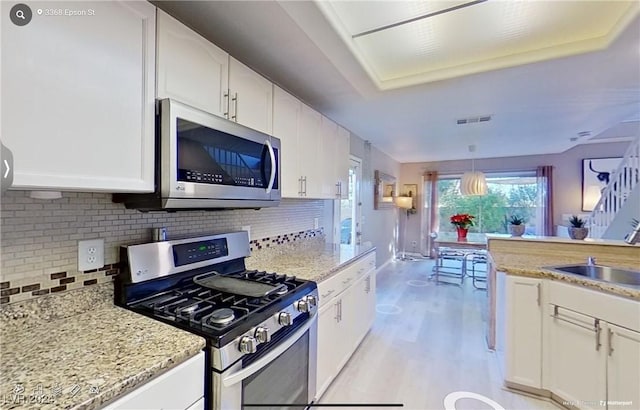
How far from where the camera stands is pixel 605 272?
7.01ft

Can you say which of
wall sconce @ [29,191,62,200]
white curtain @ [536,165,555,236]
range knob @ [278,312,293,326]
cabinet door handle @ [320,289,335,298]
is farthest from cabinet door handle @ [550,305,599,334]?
white curtain @ [536,165,555,236]

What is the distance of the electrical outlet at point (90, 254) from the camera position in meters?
1.18

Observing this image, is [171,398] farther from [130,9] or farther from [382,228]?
[382,228]

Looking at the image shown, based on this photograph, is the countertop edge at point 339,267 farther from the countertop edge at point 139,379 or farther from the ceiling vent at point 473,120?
the ceiling vent at point 473,120

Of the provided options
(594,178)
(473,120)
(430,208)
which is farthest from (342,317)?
(594,178)

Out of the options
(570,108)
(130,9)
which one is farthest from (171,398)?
(570,108)

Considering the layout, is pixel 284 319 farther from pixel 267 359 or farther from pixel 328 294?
pixel 328 294

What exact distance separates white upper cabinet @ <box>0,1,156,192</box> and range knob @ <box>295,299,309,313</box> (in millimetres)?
838

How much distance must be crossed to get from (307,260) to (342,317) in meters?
0.49

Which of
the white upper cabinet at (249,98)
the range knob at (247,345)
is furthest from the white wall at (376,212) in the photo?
the range knob at (247,345)

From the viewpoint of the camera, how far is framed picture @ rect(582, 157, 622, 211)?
546 cm

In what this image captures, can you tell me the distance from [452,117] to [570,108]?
1.13 meters

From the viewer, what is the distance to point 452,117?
338 cm

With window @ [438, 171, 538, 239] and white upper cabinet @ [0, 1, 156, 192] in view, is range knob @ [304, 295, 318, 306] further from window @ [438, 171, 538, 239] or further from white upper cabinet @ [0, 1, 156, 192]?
window @ [438, 171, 538, 239]
